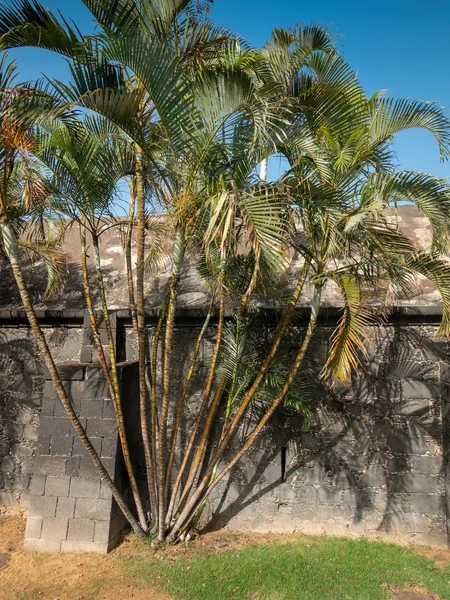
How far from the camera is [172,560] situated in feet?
15.4

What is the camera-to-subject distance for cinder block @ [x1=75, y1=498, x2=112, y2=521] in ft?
16.4

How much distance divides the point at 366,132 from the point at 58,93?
9.20 feet

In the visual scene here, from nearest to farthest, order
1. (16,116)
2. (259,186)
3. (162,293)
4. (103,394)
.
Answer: (16,116) < (259,186) < (103,394) < (162,293)

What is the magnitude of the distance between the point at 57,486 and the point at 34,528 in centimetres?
49

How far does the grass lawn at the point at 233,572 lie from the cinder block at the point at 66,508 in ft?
1.27

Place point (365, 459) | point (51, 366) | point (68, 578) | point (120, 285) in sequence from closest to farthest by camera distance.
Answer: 1. point (68, 578)
2. point (51, 366)
3. point (365, 459)
4. point (120, 285)

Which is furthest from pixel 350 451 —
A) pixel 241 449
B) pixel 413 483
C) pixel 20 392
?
pixel 20 392

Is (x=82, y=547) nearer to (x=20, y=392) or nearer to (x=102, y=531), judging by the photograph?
(x=102, y=531)

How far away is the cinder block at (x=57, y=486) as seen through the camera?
Result: 201 inches

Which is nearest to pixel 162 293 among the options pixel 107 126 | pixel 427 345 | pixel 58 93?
pixel 107 126

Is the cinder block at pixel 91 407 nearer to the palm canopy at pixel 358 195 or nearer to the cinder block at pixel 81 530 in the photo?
the cinder block at pixel 81 530

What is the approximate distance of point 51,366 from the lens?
4617mm

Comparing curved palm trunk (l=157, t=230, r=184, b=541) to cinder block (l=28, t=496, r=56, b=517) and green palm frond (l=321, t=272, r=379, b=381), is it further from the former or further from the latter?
green palm frond (l=321, t=272, r=379, b=381)

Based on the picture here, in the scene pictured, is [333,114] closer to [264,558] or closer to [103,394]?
[103,394]
